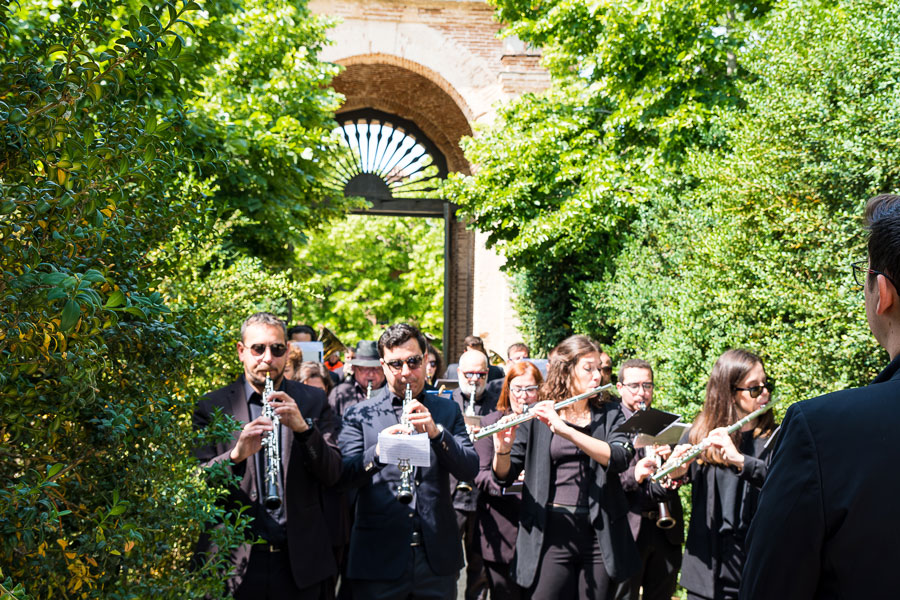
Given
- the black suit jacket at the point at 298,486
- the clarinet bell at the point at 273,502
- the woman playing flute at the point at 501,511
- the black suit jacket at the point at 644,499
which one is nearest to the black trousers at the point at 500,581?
the woman playing flute at the point at 501,511

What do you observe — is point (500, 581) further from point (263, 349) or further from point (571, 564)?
point (263, 349)

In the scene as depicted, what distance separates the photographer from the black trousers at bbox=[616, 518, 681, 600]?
21.4ft

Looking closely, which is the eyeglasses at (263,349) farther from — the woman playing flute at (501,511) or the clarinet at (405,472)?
the woman playing flute at (501,511)

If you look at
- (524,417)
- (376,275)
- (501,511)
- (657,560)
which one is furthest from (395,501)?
(376,275)

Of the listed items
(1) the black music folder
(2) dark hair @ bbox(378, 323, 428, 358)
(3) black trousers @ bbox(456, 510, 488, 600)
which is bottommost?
(3) black trousers @ bbox(456, 510, 488, 600)

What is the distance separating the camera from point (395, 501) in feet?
16.1

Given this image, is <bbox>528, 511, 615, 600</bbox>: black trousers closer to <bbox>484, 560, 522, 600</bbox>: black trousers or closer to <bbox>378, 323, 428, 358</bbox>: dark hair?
<bbox>484, 560, 522, 600</bbox>: black trousers

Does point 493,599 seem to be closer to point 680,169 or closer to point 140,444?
point 140,444

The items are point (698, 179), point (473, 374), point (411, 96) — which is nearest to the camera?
point (473, 374)

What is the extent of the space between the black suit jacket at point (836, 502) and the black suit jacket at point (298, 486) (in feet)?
10.7

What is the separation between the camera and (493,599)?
6500 mm

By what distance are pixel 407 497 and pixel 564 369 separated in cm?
198

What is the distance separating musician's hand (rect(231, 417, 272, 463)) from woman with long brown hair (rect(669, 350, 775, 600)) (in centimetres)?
A: 273

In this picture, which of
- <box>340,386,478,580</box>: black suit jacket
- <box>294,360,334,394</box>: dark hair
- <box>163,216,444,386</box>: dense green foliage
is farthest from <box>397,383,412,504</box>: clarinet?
<box>163,216,444,386</box>: dense green foliage
